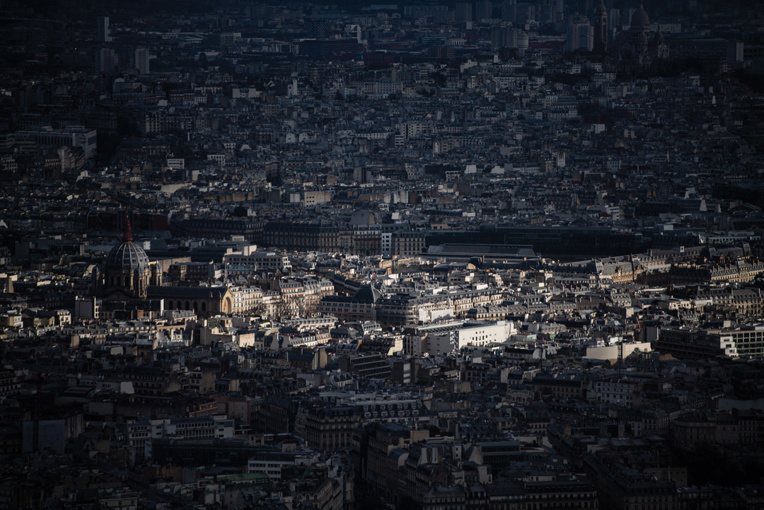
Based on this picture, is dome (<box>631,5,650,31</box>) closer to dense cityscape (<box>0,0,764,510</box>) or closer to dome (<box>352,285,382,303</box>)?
dense cityscape (<box>0,0,764,510</box>)

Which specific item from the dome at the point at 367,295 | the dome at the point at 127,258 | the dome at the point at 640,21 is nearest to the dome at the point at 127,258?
the dome at the point at 127,258

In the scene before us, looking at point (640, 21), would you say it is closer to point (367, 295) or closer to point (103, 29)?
point (103, 29)

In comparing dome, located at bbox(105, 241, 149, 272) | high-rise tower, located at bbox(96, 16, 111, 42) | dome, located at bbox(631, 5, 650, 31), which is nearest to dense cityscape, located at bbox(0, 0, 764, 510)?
dome, located at bbox(105, 241, 149, 272)

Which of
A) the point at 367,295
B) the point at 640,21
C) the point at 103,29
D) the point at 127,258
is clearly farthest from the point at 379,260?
the point at 640,21

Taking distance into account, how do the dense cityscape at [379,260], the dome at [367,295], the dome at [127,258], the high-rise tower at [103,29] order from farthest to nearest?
the high-rise tower at [103,29] < the dome at [127,258] < the dome at [367,295] < the dense cityscape at [379,260]

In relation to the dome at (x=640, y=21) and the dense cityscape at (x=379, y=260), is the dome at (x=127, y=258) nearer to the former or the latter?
the dense cityscape at (x=379, y=260)

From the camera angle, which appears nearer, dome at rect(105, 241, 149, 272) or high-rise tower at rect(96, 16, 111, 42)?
dome at rect(105, 241, 149, 272)
